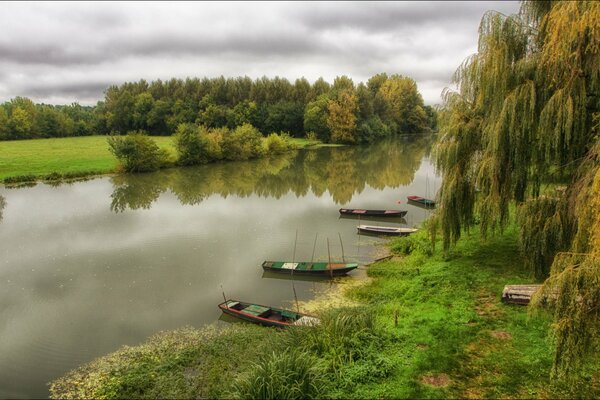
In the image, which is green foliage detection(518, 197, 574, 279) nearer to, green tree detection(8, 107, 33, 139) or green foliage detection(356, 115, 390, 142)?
green foliage detection(356, 115, 390, 142)

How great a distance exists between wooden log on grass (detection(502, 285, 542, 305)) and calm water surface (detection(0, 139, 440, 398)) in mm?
7298

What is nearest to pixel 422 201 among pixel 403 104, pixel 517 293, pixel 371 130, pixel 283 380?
pixel 517 293

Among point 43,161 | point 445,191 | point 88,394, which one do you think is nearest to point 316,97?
point 43,161

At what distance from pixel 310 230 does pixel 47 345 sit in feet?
52.5

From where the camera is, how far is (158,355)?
1273 centimetres

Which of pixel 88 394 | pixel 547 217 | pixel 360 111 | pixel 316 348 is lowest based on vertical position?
pixel 88 394

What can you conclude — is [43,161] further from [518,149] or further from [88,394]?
[518,149]

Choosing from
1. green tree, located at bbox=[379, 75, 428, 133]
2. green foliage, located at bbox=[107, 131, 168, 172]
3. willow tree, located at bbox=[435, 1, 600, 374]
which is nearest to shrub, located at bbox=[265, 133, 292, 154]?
green foliage, located at bbox=[107, 131, 168, 172]

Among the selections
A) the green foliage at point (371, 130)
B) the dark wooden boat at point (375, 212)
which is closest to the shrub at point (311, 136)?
the green foliage at point (371, 130)

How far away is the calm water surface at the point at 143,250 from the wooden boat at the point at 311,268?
51 centimetres

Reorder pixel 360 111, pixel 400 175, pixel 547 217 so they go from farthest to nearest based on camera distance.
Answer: pixel 360 111 < pixel 400 175 < pixel 547 217

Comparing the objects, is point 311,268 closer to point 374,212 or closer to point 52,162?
point 374,212

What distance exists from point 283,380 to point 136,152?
46501 mm

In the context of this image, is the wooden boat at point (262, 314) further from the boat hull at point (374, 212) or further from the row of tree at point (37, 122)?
the row of tree at point (37, 122)
